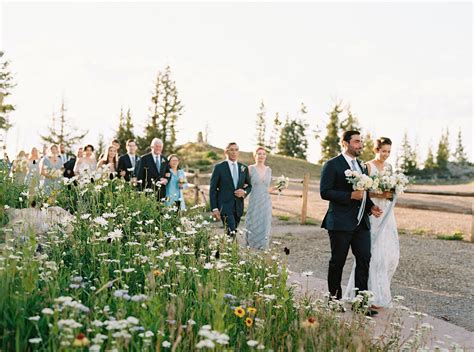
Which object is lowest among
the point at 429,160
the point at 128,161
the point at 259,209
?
the point at 259,209

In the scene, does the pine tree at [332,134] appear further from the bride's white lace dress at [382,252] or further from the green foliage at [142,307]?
the green foliage at [142,307]

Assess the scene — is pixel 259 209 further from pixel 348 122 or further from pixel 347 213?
pixel 348 122

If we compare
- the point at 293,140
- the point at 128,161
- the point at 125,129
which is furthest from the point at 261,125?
the point at 128,161

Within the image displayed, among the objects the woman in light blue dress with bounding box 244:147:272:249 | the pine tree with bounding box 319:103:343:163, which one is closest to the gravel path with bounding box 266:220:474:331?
the woman in light blue dress with bounding box 244:147:272:249

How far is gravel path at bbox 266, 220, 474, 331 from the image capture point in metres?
7.13

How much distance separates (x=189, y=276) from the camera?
4695 millimetres

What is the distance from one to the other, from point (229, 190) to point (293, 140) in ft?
205

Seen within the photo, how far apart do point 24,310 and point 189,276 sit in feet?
5.39

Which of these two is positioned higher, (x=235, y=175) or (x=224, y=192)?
(x=235, y=175)

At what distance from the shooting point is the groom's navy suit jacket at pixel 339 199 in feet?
20.6

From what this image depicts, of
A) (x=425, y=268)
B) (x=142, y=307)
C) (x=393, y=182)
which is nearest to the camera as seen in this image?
(x=142, y=307)

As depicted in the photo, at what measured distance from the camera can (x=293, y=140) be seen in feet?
232

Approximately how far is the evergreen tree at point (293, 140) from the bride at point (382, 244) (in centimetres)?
6322

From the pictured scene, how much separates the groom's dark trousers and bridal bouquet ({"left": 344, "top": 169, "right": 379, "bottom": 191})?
216mm
